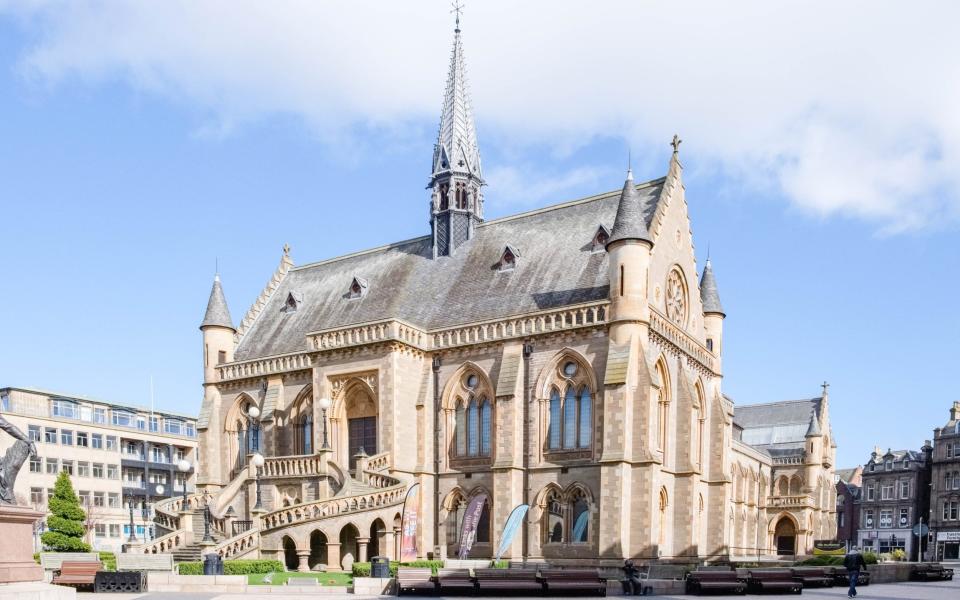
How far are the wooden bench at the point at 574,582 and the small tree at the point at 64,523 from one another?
1597 inches

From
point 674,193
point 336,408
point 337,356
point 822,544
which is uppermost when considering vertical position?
point 674,193

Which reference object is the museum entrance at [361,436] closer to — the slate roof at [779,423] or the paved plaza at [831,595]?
the paved plaza at [831,595]

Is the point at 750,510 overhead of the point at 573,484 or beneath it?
beneath

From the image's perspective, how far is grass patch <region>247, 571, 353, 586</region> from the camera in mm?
28731

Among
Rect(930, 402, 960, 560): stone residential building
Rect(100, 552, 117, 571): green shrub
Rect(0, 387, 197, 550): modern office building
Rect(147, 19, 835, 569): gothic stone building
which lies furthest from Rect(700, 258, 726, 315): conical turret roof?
Rect(930, 402, 960, 560): stone residential building

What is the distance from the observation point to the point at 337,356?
42.8m

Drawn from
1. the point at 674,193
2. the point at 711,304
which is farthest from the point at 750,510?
the point at 674,193

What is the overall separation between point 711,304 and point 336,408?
22715 millimetres

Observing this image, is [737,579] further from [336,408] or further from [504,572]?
[336,408]

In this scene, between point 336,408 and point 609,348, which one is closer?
point 609,348

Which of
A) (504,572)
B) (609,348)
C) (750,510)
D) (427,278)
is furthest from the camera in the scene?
(750,510)

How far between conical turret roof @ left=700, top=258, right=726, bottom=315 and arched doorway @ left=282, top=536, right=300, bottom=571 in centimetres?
2690

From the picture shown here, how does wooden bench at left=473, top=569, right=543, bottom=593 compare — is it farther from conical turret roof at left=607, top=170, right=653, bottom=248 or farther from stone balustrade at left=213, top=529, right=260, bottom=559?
conical turret roof at left=607, top=170, right=653, bottom=248

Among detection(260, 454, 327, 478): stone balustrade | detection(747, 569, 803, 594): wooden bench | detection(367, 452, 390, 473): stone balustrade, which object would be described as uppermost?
detection(367, 452, 390, 473): stone balustrade
